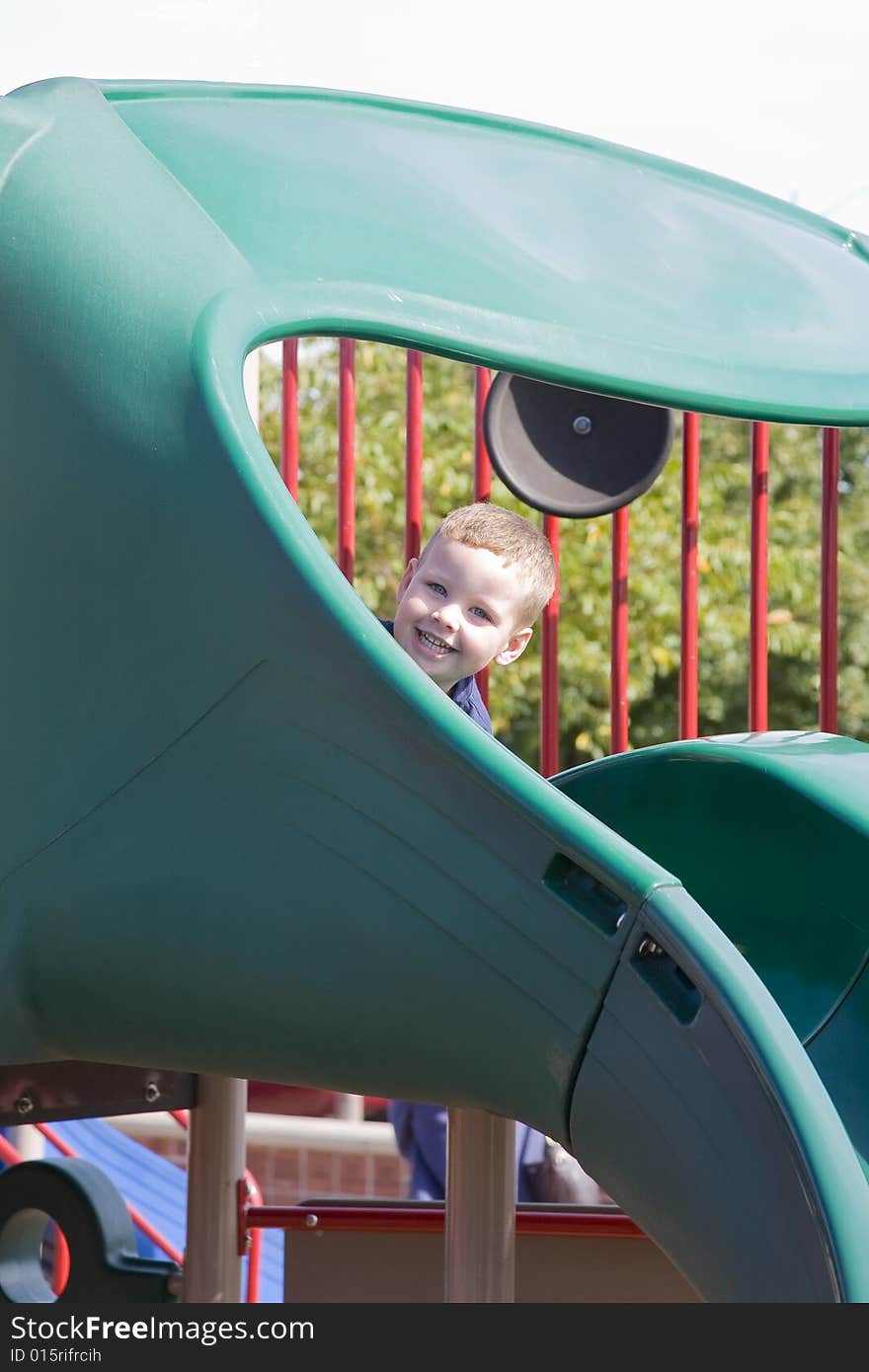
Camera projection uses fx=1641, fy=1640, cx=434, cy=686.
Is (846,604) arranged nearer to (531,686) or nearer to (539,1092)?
(531,686)

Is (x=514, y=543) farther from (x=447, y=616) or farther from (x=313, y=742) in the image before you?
(x=313, y=742)

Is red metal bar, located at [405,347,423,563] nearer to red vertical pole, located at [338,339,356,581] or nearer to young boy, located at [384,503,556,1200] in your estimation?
red vertical pole, located at [338,339,356,581]

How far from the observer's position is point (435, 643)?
6.20 ft

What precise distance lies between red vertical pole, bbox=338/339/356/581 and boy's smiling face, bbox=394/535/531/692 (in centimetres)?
48

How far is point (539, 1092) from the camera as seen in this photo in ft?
3.99

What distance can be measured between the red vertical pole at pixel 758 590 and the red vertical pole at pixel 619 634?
18 centimetres

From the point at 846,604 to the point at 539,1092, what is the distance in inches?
345

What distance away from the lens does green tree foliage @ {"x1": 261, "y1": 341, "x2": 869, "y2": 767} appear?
7.59 m

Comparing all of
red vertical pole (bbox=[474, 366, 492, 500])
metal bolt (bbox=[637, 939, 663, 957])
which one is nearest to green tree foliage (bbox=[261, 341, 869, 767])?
red vertical pole (bbox=[474, 366, 492, 500])

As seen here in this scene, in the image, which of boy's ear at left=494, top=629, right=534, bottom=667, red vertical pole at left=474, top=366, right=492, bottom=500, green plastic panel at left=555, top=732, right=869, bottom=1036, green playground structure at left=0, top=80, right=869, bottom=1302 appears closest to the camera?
green playground structure at left=0, top=80, right=869, bottom=1302

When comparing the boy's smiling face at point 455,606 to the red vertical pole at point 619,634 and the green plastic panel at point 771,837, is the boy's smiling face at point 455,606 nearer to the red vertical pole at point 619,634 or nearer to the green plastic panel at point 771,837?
the green plastic panel at point 771,837

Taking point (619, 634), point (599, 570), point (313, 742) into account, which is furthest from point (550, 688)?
point (599, 570)

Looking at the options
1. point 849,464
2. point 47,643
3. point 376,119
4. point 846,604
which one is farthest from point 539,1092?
point 849,464

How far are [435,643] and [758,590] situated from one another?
0.71 metres
